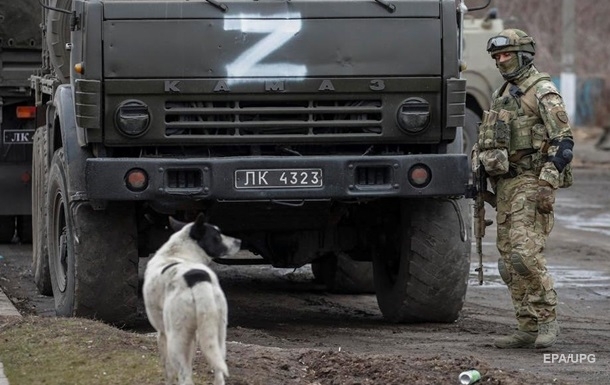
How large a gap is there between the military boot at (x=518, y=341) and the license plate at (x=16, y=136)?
7.58m

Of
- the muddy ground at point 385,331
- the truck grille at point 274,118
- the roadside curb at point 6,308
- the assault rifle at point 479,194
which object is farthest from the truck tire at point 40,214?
the assault rifle at point 479,194

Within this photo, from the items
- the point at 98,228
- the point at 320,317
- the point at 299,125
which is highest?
the point at 299,125

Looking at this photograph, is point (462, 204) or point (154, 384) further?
point (462, 204)

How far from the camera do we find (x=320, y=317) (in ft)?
35.2

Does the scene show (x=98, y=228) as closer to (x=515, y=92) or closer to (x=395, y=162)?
(x=395, y=162)

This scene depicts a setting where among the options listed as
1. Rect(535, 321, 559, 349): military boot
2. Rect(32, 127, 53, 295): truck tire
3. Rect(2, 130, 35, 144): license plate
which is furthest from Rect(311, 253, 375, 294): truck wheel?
Rect(2, 130, 35, 144): license plate

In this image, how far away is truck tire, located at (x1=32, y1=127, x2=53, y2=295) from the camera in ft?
36.3

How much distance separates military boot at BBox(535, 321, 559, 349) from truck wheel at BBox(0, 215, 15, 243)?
8.00 m

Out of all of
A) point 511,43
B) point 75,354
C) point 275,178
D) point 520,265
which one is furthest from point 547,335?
point 75,354

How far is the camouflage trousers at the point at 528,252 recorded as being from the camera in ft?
29.4

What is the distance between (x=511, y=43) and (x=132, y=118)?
2.28 m

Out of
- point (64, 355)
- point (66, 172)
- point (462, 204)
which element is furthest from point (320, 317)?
point (64, 355)

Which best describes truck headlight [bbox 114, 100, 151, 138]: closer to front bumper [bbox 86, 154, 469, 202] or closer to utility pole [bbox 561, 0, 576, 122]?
front bumper [bbox 86, 154, 469, 202]

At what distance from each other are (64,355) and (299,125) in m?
2.09
